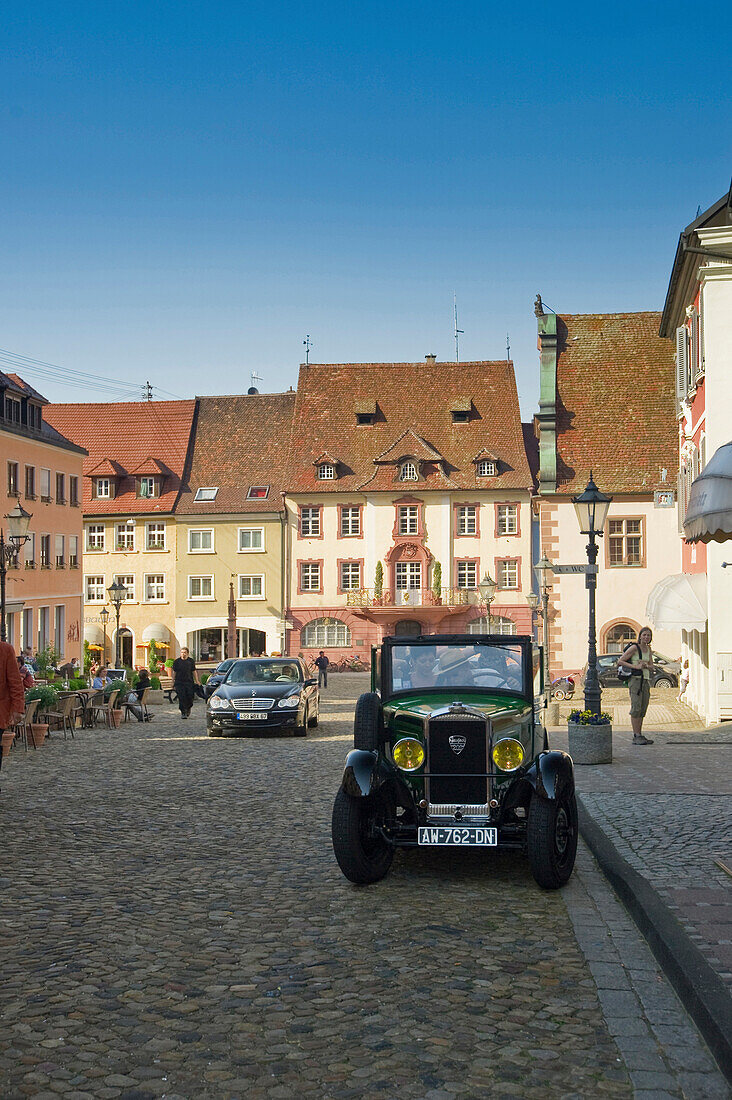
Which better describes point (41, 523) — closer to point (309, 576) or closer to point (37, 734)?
point (309, 576)

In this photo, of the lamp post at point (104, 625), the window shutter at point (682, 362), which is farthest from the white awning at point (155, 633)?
the window shutter at point (682, 362)

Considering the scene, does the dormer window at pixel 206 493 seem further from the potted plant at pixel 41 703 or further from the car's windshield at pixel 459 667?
the car's windshield at pixel 459 667

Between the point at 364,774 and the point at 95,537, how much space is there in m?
58.2

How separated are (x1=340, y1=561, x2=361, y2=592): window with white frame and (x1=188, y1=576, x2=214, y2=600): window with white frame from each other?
7116mm

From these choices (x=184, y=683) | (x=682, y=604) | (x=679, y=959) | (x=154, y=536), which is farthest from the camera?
(x=154, y=536)

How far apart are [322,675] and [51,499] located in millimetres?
13352

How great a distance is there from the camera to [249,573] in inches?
2504

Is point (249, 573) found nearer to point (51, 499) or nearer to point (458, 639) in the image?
point (51, 499)

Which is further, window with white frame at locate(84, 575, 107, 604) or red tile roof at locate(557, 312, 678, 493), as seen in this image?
window with white frame at locate(84, 575, 107, 604)

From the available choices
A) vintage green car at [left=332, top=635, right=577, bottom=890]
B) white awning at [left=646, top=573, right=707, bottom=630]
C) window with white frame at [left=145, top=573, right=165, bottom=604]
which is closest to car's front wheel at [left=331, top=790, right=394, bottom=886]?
vintage green car at [left=332, top=635, right=577, bottom=890]

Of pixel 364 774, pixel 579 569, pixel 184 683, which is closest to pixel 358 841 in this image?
pixel 364 774

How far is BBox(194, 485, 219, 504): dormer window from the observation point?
64.7 metres

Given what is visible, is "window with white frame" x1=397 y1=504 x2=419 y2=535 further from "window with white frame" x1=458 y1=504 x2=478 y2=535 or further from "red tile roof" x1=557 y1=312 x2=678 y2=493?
"red tile roof" x1=557 y1=312 x2=678 y2=493

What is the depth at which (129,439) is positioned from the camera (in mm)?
67312
